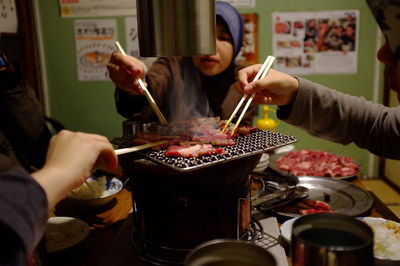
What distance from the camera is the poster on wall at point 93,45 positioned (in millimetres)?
4117

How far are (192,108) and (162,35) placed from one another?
1.45 metres

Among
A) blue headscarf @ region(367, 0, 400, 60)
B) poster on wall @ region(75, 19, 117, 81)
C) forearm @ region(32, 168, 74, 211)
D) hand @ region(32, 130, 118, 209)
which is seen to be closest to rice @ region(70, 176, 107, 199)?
hand @ region(32, 130, 118, 209)

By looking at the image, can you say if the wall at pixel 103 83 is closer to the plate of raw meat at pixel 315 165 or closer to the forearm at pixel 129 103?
the plate of raw meat at pixel 315 165

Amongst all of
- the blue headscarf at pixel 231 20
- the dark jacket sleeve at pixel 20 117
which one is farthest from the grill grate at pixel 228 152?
the blue headscarf at pixel 231 20

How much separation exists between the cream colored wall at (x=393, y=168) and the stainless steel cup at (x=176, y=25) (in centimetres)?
349

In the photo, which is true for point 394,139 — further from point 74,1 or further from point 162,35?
point 74,1

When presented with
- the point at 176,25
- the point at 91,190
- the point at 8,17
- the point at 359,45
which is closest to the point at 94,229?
the point at 91,190

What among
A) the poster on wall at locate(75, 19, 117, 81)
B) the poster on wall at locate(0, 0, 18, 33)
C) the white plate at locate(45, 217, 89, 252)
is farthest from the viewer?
the poster on wall at locate(75, 19, 117, 81)

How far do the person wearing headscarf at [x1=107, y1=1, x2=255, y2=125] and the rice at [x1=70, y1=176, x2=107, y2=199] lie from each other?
0.59 m

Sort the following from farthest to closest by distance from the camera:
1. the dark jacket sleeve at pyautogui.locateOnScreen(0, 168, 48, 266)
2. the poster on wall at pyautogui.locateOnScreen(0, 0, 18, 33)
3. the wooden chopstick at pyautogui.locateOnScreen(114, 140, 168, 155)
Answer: the poster on wall at pyautogui.locateOnScreen(0, 0, 18, 33) < the wooden chopstick at pyautogui.locateOnScreen(114, 140, 168, 155) < the dark jacket sleeve at pyautogui.locateOnScreen(0, 168, 48, 266)

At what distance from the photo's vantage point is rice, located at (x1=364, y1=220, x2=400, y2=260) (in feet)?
4.21

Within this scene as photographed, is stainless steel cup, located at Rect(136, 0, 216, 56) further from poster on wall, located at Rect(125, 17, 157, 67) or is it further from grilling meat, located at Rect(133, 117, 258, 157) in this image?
poster on wall, located at Rect(125, 17, 157, 67)

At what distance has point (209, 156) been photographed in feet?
4.28

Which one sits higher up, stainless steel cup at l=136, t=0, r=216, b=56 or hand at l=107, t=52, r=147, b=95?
stainless steel cup at l=136, t=0, r=216, b=56
